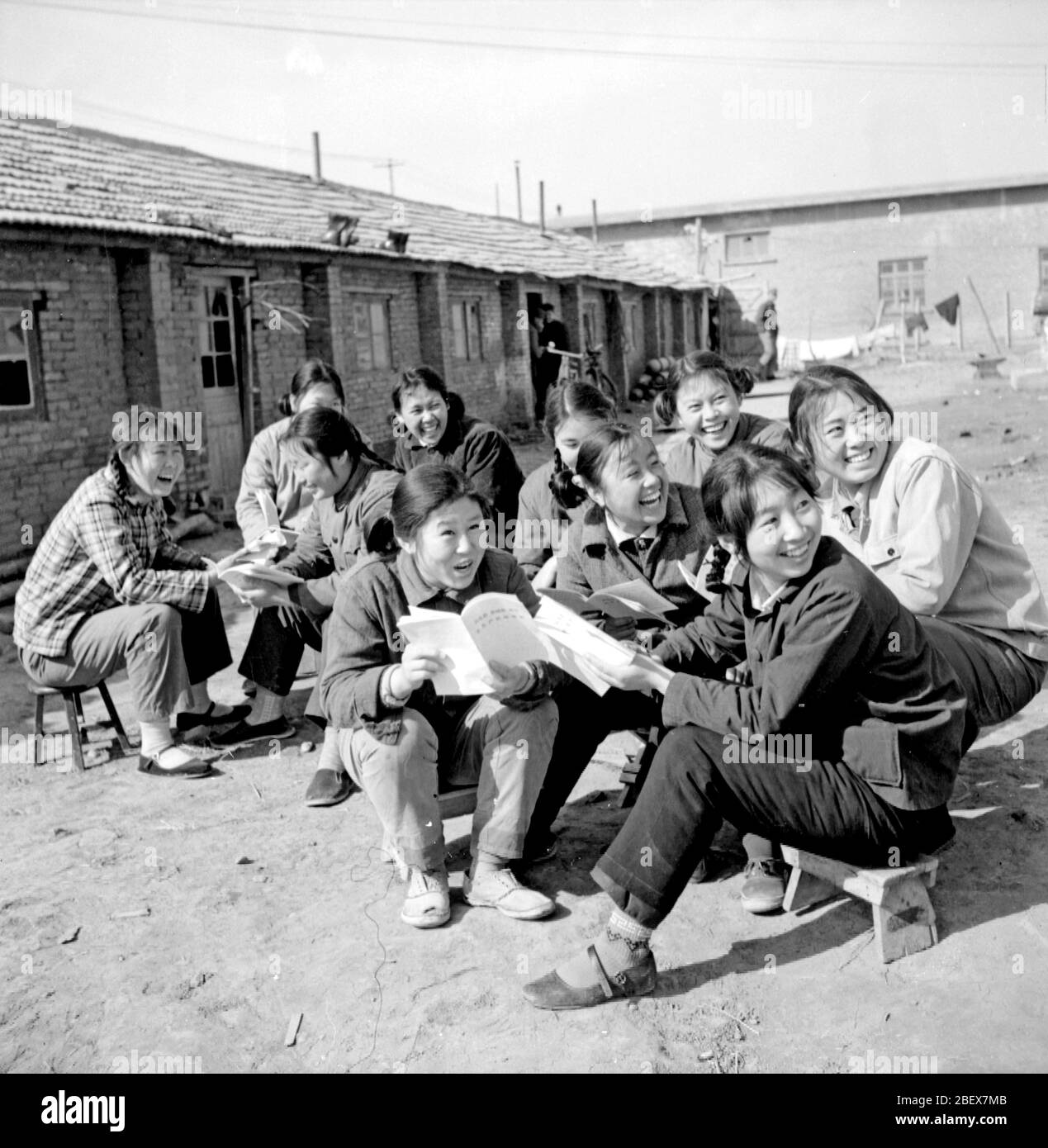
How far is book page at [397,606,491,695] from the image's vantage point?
3096mm

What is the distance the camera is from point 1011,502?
32.3ft

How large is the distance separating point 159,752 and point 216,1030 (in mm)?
2122

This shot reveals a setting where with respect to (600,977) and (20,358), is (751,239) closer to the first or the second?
(20,358)

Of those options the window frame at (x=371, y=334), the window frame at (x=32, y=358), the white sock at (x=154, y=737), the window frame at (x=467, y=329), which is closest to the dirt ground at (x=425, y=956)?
the white sock at (x=154, y=737)

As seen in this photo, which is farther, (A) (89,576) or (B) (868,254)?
(B) (868,254)

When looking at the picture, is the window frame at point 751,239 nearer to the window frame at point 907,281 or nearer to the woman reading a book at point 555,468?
the window frame at point 907,281

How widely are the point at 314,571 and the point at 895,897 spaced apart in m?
3.06

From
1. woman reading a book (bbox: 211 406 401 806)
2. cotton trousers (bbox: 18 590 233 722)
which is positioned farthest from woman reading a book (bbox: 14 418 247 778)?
woman reading a book (bbox: 211 406 401 806)

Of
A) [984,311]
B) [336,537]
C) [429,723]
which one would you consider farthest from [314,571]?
[984,311]

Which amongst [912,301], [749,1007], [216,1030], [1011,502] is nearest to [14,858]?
[216,1030]

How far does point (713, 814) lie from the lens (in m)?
2.89

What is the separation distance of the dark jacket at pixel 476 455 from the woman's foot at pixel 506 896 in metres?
2.48

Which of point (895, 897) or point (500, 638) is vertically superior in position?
point (500, 638)
